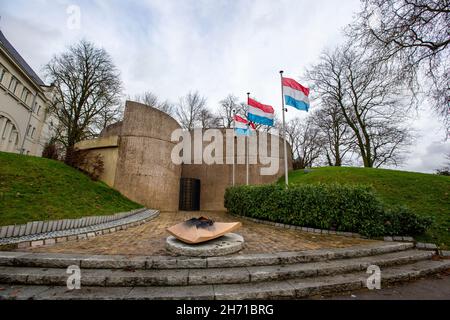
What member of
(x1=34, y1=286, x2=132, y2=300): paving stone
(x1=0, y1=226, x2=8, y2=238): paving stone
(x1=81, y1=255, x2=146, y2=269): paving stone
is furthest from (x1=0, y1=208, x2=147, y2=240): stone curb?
(x1=34, y1=286, x2=132, y2=300): paving stone

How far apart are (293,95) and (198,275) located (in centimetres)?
778

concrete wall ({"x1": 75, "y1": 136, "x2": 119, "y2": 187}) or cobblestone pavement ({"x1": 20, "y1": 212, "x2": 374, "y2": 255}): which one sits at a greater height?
concrete wall ({"x1": 75, "y1": 136, "x2": 119, "y2": 187})

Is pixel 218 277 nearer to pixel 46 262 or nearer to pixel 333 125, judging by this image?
pixel 46 262

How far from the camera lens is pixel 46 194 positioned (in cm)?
716

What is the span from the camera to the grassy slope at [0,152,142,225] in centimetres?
584

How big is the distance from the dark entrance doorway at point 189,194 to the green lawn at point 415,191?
318 inches

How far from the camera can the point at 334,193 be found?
629cm

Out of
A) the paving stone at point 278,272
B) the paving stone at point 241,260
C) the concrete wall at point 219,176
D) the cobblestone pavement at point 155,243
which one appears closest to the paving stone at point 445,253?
the cobblestone pavement at point 155,243

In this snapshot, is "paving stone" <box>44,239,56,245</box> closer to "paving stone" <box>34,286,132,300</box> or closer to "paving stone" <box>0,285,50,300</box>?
"paving stone" <box>0,285,50,300</box>

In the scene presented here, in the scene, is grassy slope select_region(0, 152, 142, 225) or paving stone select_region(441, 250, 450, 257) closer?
paving stone select_region(441, 250, 450, 257)

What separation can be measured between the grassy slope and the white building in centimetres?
1073
